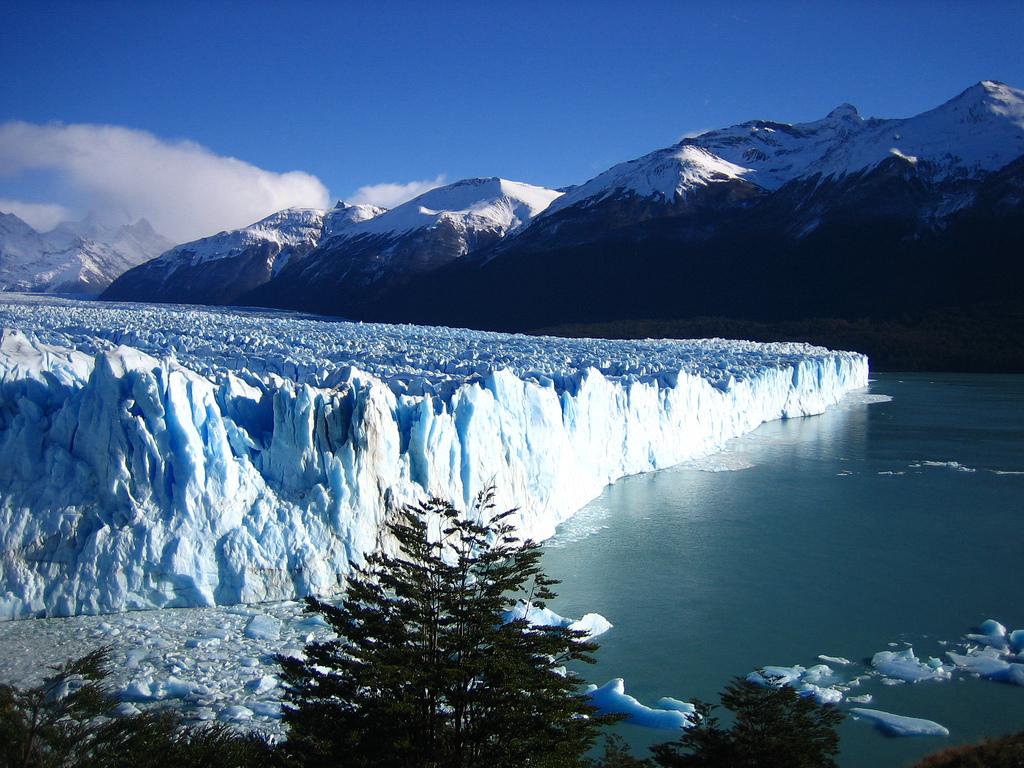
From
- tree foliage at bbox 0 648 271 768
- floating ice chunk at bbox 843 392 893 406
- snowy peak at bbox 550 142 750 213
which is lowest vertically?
floating ice chunk at bbox 843 392 893 406

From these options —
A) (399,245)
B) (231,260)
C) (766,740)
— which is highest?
(399,245)

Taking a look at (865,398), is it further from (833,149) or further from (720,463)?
(833,149)

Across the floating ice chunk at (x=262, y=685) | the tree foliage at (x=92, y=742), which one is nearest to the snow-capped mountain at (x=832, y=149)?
the floating ice chunk at (x=262, y=685)

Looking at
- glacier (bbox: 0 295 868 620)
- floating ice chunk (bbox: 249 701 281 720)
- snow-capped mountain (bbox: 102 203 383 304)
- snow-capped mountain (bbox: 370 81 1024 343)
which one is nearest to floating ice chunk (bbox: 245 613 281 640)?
glacier (bbox: 0 295 868 620)

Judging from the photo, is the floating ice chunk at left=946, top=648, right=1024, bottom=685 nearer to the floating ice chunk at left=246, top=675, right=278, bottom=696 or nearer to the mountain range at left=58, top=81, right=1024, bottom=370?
the floating ice chunk at left=246, top=675, right=278, bottom=696

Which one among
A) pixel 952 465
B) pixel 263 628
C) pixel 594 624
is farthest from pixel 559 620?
pixel 952 465

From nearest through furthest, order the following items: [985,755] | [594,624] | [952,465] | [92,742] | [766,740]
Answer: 1. [92,742]
2. [766,740]
3. [985,755]
4. [594,624]
5. [952,465]

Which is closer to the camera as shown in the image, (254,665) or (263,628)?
(254,665)
